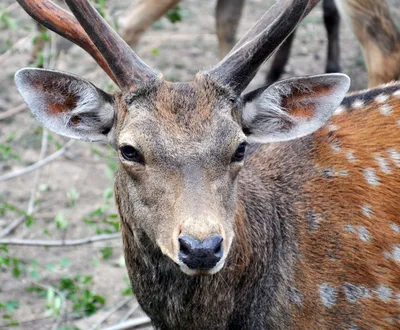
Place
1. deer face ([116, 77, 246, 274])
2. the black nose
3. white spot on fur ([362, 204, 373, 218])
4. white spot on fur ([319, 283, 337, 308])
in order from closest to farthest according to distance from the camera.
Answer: the black nose, deer face ([116, 77, 246, 274]), white spot on fur ([319, 283, 337, 308]), white spot on fur ([362, 204, 373, 218])

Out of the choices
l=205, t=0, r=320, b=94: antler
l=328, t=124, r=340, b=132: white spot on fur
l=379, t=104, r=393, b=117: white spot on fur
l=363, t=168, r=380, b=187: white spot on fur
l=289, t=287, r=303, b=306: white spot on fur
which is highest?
l=205, t=0, r=320, b=94: antler

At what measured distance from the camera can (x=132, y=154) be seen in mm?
3943

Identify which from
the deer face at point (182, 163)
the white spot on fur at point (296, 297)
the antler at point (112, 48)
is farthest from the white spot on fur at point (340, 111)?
the antler at point (112, 48)

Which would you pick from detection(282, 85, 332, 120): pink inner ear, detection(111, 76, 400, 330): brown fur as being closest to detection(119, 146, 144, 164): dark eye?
detection(111, 76, 400, 330): brown fur

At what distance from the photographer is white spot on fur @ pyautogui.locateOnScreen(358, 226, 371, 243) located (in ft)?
14.5

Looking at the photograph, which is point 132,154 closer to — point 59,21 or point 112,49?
point 112,49

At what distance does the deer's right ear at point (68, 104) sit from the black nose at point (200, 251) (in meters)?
0.85

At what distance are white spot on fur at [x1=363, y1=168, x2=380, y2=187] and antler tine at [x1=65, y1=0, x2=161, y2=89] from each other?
1.11 metres

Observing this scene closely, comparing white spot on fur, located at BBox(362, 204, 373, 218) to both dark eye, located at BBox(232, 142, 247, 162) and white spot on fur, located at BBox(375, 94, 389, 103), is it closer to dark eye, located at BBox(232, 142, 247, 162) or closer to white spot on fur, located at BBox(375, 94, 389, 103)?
white spot on fur, located at BBox(375, 94, 389, 103)

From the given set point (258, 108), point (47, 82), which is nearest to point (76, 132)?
point (47, 82)

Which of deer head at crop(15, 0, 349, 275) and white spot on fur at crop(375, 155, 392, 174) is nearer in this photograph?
deer head at crop(15, 0, 349, 275)

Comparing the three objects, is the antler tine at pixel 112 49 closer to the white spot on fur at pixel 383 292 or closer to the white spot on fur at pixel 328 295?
the white spot on fur at pixel 328 295

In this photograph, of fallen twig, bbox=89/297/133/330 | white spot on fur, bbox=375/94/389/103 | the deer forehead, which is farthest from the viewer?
fallen twig, bbox=89/297/133/330

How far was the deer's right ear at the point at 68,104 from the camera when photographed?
4.11 m
